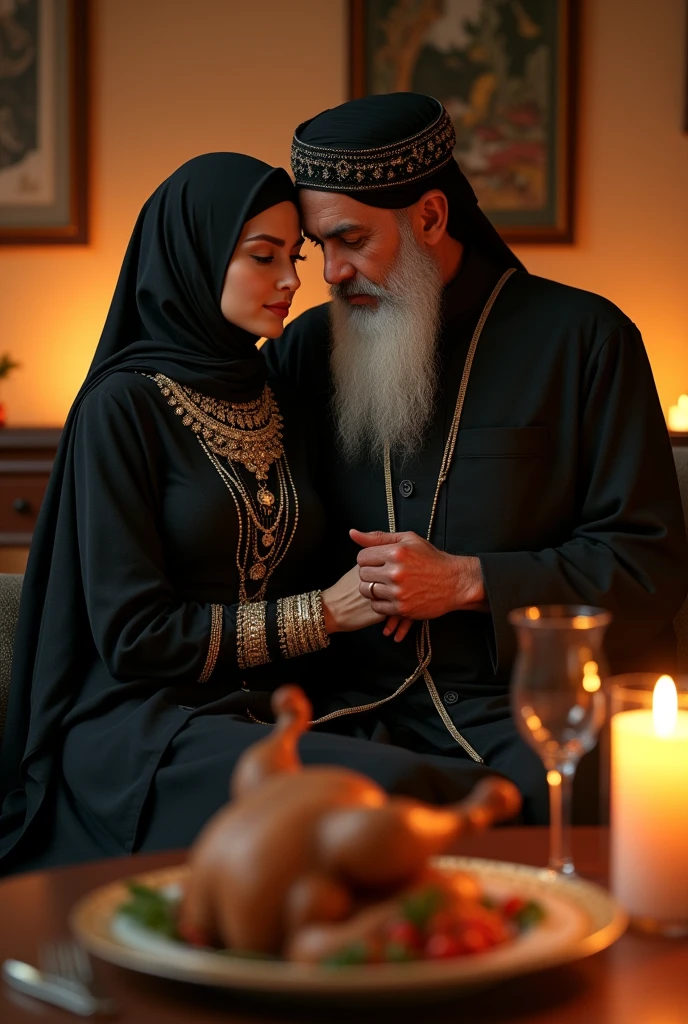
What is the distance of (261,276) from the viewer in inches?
106

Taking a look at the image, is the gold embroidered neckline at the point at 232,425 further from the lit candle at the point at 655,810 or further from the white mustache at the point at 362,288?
the lit candle at the point at 655,810

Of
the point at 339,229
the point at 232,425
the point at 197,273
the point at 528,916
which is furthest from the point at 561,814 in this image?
the point at 339,229

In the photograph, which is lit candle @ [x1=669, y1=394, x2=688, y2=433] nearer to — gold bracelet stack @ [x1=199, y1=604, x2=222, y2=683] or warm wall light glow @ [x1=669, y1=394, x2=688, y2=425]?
warm wall light glow @ [x1=669, y1=394, x2=688, y2=425]

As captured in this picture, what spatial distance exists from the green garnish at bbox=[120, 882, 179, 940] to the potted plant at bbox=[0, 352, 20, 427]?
178 inches

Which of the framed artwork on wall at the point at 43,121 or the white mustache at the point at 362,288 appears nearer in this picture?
the white mustache at the point at 362,288

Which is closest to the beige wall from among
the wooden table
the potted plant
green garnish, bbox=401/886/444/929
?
the potted plant

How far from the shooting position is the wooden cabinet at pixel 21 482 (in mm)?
5094

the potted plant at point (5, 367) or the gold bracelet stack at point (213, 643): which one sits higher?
the potted plant at point (5, 367)

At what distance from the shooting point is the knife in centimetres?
→ 112

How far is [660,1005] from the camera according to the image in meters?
1.17

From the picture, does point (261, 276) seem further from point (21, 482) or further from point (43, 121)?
point (43, 121)

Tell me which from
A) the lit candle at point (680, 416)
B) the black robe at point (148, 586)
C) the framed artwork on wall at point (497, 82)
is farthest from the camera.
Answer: the framed artwork on wall at point (497, 82)

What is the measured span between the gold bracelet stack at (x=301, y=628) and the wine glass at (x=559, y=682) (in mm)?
1237

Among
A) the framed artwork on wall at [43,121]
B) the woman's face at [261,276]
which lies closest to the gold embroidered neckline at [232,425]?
the woman's face at [261,276]
